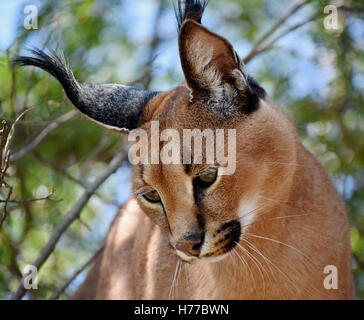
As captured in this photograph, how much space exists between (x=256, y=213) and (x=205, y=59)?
1.06 metres

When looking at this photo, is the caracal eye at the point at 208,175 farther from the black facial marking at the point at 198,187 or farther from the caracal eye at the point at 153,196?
the caracal eye at the point at 153,196

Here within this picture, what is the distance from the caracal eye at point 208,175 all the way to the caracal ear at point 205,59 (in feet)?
1.71

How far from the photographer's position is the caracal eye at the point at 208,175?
373cm

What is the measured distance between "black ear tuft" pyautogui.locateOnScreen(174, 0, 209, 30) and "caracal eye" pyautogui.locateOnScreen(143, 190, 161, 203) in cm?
110

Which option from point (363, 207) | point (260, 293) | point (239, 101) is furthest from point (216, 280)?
point (363, 207)

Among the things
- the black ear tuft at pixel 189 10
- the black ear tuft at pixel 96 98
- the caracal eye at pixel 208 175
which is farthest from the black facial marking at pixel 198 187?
the black ear tuft at pixel 189 10

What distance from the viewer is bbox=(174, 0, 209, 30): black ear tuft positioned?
361 centimetres

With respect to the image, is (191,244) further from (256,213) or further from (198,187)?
(256,213)

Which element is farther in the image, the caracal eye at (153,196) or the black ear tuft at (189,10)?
the caracal eye at (153,196)

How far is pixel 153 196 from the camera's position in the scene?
163 inches

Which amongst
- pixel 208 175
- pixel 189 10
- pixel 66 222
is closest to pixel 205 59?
pixel 189 10

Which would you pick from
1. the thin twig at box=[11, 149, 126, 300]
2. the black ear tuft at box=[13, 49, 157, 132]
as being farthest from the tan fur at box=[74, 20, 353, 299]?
the thin twig at box=[11, 149, 126, 300]

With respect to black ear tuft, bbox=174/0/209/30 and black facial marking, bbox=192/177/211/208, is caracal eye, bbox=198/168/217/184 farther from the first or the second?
black ear tuft, bbox=174/0/209/30
